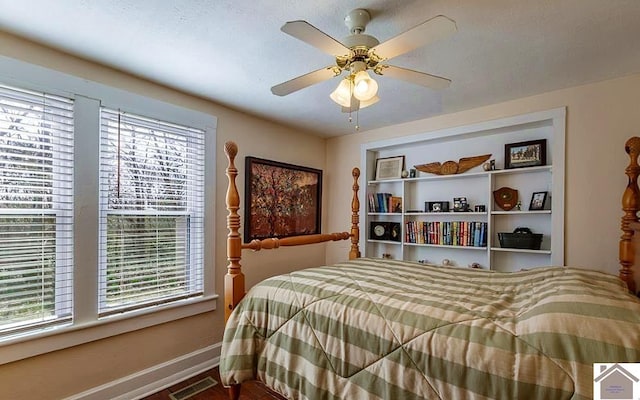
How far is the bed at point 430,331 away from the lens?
917mm

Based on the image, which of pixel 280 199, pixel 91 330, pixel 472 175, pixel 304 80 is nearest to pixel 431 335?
pixel 304 80

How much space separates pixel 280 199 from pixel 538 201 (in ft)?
7.99

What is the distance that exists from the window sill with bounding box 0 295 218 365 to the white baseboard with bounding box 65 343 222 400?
1.09 ft

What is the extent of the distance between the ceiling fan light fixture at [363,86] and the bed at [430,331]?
2.77 ft

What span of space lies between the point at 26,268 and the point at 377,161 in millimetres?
3213

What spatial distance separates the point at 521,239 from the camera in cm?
259

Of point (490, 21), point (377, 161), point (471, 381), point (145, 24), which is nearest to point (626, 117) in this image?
point (490, 21)

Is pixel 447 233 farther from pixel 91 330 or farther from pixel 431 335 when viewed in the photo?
pixel 91 330

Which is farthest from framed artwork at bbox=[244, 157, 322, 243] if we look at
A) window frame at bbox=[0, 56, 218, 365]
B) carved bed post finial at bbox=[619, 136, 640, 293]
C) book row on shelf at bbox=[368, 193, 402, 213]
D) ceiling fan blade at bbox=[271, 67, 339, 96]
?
carved bed post finial at bbox=[619, 136, 640, 293]

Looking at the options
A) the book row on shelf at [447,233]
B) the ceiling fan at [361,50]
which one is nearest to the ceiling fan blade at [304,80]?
the ceiling fan at [361,50]

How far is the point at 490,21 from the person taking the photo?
1.57 meters

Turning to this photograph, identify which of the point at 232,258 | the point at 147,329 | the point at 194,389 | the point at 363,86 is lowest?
the point at 194,389

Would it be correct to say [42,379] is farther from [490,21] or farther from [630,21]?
[630,21]

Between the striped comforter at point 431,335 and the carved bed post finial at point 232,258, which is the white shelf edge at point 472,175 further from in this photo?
the carved bed post finial at point 232,258
